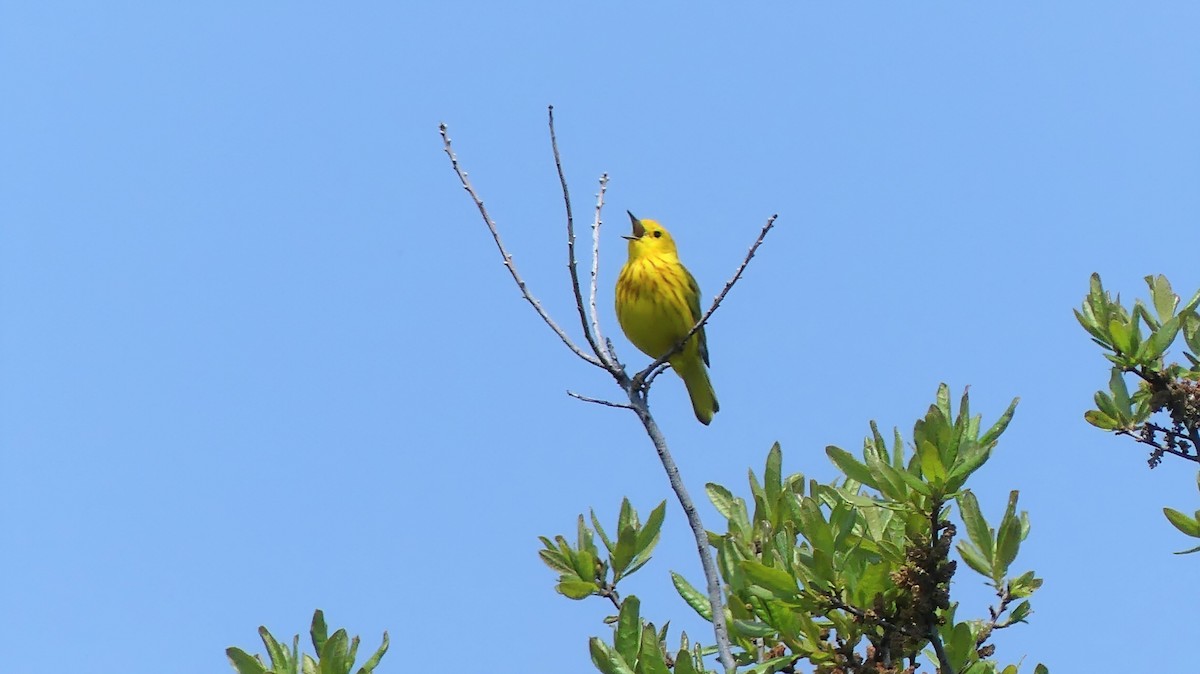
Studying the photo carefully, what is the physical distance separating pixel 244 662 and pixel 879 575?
1.90m

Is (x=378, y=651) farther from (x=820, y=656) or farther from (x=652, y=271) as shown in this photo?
(x=652, y=271)

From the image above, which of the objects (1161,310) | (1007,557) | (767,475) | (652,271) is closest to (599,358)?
(767,475)

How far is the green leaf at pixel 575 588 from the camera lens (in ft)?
13.5

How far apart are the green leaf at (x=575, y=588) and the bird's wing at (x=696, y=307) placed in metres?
3.83

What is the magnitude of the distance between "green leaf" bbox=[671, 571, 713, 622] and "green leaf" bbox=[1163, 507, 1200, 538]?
160 centimetres

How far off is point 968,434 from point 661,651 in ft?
3.47

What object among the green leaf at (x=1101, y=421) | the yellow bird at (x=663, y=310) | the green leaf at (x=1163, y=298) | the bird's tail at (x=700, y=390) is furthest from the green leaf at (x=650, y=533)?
the bird's tail at (x=700, y=390)

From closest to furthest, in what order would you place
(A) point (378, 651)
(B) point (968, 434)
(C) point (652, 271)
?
(B) point (968, 434) < (A) point (378, 651) < (C) point (652, 271)

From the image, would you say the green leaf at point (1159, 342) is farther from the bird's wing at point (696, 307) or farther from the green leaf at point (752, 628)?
the bird's wing at point (696, 307)

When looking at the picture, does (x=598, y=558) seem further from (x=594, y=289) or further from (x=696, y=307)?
(x=696, y=307)

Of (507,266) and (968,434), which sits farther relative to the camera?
(507,266)

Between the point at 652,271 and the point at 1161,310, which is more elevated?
the point at 652,271

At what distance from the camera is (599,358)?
3893mm

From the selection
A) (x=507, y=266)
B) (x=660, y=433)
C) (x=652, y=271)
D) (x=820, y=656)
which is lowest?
(x=820, y=656)
